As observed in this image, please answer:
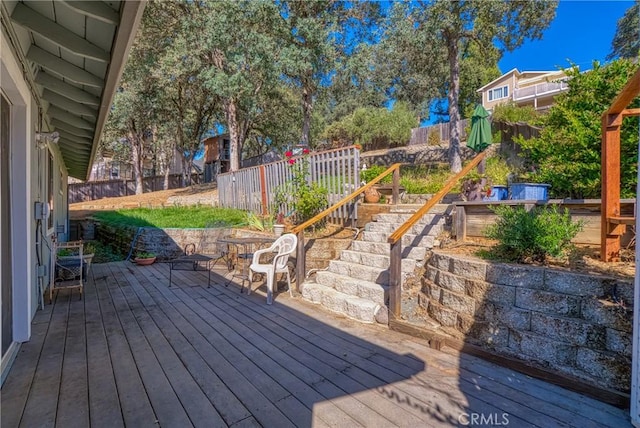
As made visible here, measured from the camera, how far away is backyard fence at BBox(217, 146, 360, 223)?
18.2 ft

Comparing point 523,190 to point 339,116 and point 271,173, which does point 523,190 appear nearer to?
point 271,173

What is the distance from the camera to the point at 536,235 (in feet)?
9.36

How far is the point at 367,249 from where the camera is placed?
15.1ft

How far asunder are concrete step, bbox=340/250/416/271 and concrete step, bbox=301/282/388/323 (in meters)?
0.57

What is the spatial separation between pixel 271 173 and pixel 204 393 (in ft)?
19.0

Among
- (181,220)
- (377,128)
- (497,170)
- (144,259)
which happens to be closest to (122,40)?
(144,259)

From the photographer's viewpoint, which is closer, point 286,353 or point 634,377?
point 634,377

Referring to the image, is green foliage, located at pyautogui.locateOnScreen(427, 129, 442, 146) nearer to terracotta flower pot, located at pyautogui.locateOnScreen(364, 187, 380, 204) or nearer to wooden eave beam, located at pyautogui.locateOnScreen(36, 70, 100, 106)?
terracotta flower pot, located at pyautogui.locateOnScreen(364, 187, 380, 204)

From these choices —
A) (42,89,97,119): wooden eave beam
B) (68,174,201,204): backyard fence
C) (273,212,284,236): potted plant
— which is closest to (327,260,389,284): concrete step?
(273,212,284,236): potted plant

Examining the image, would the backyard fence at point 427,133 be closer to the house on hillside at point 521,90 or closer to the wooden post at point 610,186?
the house on hillside at point 521,90

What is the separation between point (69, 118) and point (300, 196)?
3.67m

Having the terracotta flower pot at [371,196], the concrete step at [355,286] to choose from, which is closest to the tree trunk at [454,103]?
the terracotta flower pot at [371,196]

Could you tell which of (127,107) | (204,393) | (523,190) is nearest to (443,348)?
(204,393)

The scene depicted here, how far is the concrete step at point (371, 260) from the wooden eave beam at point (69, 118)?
421cm
